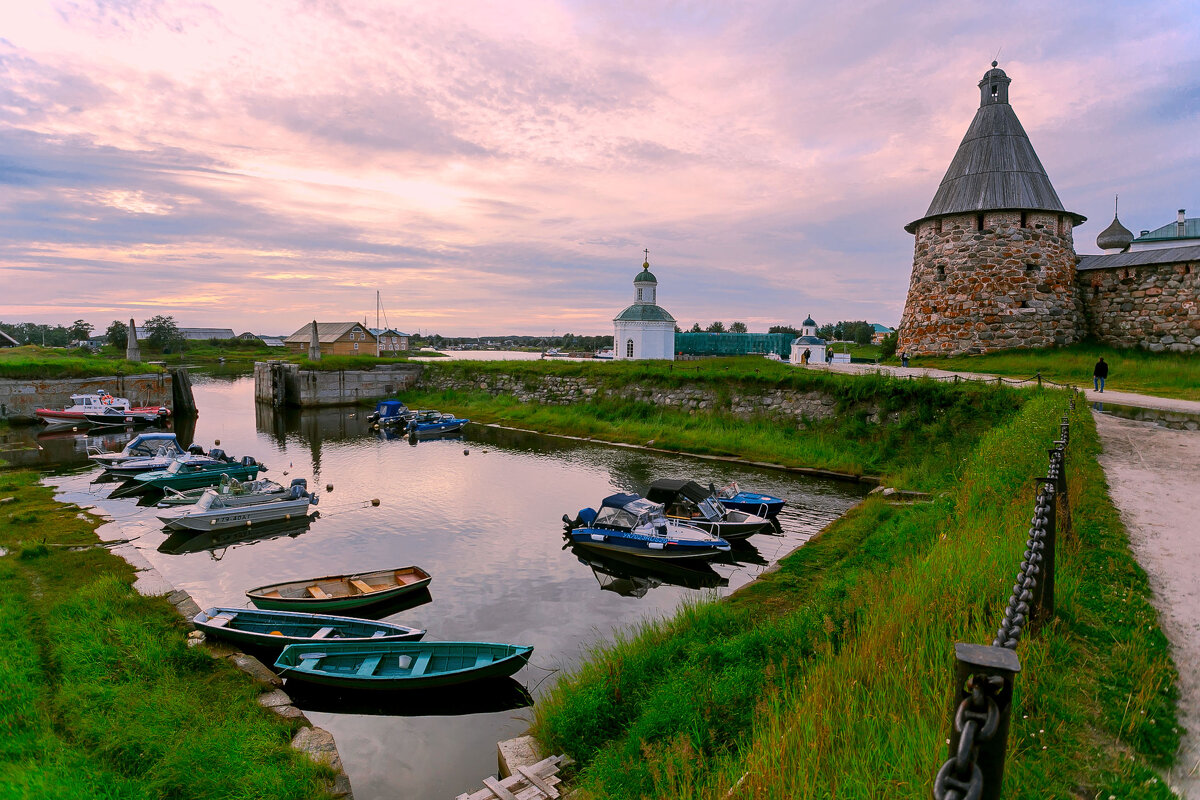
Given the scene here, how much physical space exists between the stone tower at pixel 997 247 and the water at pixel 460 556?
1345cm

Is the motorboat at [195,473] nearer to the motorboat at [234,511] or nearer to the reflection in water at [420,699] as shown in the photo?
the motorboat at [234,511]

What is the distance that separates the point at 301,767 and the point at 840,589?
7.72 m

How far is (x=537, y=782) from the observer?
650cm

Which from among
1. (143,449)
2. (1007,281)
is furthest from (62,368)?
(1007,281)

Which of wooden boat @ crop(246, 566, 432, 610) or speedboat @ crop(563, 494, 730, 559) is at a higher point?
speedboat @ crop(563, 494, 730, 559)

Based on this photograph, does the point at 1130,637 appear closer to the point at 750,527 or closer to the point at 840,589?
the point at 840,589

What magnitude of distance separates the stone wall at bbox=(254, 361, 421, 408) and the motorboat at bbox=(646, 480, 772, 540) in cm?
3860

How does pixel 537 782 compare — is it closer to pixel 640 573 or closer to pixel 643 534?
pixel 640 573

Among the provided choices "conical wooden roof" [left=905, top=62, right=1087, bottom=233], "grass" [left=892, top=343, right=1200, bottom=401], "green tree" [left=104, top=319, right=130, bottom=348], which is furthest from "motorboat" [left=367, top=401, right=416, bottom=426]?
"green tree" [left=104, top=319, right=130, bottom=348]

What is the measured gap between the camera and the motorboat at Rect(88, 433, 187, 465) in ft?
84.3

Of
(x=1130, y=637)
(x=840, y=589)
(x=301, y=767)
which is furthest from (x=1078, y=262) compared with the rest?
(x=301, y=767)

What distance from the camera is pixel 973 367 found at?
2741 centimetres

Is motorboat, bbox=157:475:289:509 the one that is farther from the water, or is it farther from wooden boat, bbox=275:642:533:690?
wooden boat, bbox=275:642:533:690

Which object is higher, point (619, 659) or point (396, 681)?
point (619, 659)
